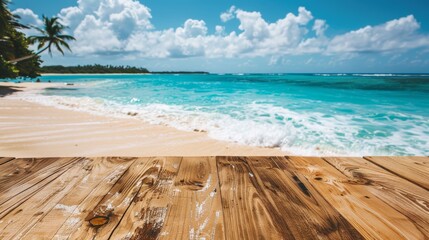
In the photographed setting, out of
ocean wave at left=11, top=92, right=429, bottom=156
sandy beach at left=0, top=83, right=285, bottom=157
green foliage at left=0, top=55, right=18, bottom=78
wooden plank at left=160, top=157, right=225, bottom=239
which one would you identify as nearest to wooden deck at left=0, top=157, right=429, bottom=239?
wooden plank at left=160, top=157, right=225, bottom=239

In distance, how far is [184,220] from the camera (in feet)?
3.21

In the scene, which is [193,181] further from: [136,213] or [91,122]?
[91,122]

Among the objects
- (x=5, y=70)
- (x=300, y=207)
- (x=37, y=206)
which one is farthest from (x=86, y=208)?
(x=5, y=70)

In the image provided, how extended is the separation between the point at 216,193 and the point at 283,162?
2.23ft

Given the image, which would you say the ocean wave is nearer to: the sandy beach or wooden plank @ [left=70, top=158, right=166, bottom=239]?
the sandy beach

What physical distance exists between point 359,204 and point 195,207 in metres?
0.83

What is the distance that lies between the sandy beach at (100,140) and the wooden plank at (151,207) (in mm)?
3046

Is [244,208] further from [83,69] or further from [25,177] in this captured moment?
[83,69]

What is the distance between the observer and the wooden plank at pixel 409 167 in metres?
1.44

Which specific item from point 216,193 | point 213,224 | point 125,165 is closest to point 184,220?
point 213,224

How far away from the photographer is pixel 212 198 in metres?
1.16

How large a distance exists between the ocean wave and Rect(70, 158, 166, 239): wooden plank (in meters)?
3.90

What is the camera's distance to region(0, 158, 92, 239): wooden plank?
0.91 meters

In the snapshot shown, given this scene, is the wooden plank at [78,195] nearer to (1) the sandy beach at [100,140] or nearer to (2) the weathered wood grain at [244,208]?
(2) the weathered wood grain at [244,208]
